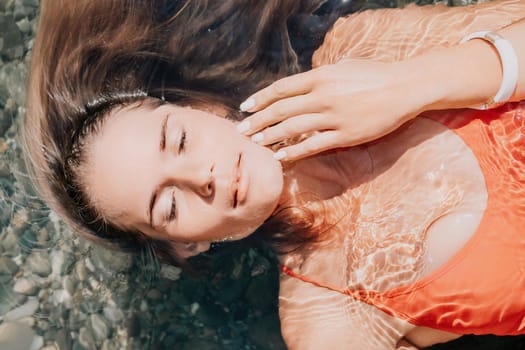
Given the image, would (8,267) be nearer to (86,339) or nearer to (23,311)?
(23,311)

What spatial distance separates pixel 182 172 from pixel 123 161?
0.78ft

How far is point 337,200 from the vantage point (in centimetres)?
287

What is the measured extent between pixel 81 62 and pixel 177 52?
0.54 m

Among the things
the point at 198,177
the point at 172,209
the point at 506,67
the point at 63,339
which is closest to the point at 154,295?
the point at 63,339

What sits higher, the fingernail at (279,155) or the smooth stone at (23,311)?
the fingernail at (279,155)

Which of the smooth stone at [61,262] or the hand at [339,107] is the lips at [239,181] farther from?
the smooth stone at [61,262]

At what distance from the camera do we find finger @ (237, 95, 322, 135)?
8.08 feet

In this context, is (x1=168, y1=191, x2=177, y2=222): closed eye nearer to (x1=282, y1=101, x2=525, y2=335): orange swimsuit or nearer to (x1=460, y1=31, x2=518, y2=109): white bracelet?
(x1=282, y1=101, x2=525, y2=335): orange swimsuit

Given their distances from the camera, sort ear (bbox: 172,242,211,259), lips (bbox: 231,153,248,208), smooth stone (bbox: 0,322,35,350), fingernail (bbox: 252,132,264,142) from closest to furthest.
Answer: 1. lips (bbox: 231,153,248,208)
2. fingernail (bbox: 252,132,264,142)
3. ear (bbox: 172,242,211,259)
4. smooth stone (bbox: 0,322,35,350)

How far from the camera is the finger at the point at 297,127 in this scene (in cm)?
246

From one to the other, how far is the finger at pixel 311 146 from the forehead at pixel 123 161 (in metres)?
0.52

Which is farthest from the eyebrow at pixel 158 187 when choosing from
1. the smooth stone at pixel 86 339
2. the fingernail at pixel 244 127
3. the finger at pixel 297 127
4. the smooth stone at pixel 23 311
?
the smooth stone at pixel 23 311

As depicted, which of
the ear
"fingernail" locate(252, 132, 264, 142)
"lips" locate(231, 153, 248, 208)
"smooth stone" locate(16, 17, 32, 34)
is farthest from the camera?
"smooth stone" locate(16, 17, 32, 34)

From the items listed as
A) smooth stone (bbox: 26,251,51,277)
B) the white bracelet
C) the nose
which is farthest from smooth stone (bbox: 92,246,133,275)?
the white bracelet
